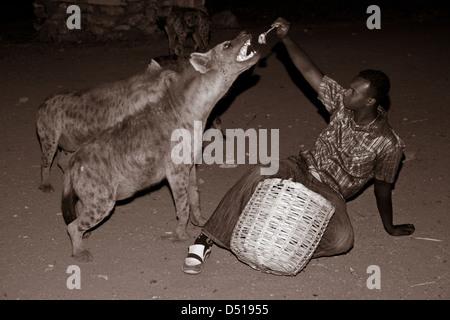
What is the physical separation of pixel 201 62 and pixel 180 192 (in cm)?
84

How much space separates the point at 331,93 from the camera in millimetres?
3400

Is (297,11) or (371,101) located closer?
(371,101)

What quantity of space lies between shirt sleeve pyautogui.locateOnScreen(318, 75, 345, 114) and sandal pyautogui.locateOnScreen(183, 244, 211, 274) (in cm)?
118

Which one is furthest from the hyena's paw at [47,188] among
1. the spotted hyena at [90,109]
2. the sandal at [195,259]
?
the sandal at [195,259]

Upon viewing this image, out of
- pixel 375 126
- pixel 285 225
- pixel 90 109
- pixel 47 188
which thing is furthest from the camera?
pixel 47 188

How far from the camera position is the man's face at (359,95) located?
3055mm

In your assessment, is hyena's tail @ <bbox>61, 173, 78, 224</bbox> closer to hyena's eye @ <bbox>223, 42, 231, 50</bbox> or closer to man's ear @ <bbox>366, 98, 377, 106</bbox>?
hyena's eye @ <bbox>223, 42, 231, 50</bbox>

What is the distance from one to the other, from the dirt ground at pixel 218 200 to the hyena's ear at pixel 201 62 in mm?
1098

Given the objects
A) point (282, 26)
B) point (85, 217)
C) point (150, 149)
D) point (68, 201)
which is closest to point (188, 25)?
point (282, 26)

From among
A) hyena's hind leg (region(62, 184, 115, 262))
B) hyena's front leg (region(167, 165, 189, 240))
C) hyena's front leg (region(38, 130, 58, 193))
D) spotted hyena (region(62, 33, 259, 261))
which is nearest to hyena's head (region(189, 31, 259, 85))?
spotted hyena (region(62, 33, 259, 261))

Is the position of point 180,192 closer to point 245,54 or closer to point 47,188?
point 245,54

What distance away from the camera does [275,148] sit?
16.0 feet

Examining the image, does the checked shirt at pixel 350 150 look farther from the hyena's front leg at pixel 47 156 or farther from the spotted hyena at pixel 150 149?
the hyena's front leg at pixel 47 156

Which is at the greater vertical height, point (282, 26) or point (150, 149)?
point (282, 26)
